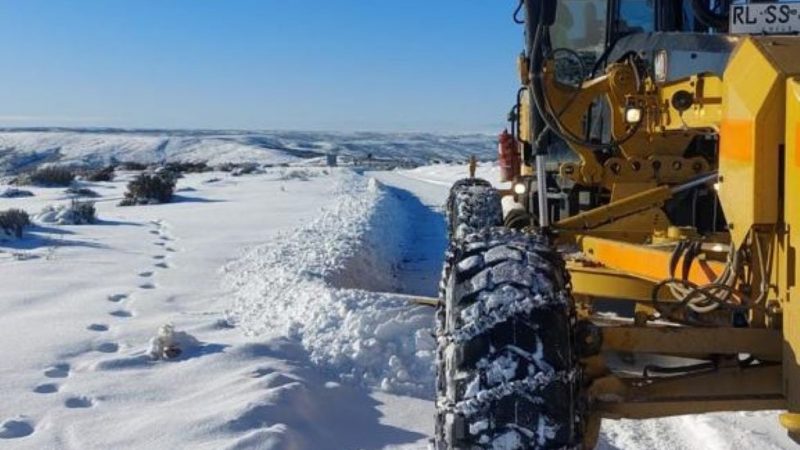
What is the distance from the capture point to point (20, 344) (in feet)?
19.3

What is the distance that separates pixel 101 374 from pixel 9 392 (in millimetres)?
547

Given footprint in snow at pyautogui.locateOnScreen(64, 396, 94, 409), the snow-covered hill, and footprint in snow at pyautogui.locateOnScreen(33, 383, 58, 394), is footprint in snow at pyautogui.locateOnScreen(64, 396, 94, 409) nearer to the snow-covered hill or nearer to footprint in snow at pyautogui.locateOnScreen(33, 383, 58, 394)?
footprint in snow at pyautogui.locateOnScreen(33, 383, 58, 394)


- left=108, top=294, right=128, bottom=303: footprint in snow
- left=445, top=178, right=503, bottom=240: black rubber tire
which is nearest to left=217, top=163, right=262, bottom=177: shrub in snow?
left=445, top=178, right=503, bottom=240: black rubber tire

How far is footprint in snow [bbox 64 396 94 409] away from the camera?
478cm

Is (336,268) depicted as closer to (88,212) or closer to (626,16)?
(626,16)

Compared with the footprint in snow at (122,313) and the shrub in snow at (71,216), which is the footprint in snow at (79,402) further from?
the shrub in snow at (71,216)

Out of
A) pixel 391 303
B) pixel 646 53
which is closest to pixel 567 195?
pixel 646 53

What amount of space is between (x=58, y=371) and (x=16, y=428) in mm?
973

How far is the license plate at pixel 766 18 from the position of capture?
12.1 feet

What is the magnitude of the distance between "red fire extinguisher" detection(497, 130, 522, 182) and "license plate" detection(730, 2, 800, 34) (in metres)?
5.82

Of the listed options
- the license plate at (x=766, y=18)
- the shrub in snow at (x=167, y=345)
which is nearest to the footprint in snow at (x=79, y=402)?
the shrub in snow at (x=167, y=345)

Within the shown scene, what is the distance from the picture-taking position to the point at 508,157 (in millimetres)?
9797

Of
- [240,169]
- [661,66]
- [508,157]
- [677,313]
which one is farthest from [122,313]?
[240,169]

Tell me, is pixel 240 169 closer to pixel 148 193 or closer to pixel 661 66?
pixel 148 193
